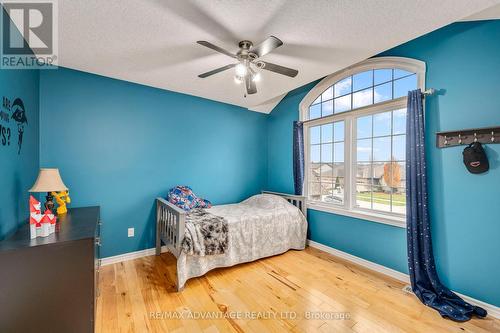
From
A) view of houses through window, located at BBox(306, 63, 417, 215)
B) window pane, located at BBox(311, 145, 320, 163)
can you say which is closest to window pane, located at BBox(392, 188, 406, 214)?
view of houses through window, located at BBox(306, 63, 417, 215)

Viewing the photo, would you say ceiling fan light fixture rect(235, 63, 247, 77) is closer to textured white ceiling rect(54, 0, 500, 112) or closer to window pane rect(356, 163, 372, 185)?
textured white ceiling rect(54, 0, 500, 112)

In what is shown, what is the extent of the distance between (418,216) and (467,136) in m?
0.85

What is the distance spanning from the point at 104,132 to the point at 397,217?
3713mm

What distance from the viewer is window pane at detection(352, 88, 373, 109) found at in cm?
272

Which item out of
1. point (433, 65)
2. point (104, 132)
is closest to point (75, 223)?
point (104, 132)

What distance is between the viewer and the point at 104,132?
8.77 ft

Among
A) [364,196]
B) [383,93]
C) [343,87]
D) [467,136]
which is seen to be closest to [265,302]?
[364,196]

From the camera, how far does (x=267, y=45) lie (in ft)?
5.27

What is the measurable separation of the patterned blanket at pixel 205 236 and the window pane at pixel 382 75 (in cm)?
261

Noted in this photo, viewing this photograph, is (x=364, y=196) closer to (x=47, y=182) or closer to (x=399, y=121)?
(x=399, y=121)

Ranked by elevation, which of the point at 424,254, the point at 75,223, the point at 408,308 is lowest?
the point at 408,308

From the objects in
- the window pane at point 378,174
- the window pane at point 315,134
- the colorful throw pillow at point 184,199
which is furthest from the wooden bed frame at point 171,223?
the window pane at point 378,174

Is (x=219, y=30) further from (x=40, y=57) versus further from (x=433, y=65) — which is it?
(x=433, y=65)

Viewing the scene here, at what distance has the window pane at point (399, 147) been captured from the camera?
2424 millimetres
